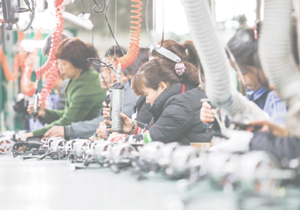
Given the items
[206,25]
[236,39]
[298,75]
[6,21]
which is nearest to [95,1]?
[6,21]

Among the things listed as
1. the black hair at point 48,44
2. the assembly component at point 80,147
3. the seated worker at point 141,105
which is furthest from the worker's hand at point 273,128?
the black hair at point 48,44

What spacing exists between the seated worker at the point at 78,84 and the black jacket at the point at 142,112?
68 cm

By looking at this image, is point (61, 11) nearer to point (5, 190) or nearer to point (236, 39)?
point (236, 39)

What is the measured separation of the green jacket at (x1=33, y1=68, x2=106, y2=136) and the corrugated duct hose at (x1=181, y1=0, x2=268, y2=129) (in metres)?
1.97

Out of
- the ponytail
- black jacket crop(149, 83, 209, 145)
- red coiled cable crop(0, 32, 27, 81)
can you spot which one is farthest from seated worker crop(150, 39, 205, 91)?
red coiled cable crop(0, 32, 27, 81)

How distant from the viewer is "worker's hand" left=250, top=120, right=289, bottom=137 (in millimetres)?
725

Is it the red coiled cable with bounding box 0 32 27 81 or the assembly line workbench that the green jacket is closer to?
the red coiled cable with bounding box 0 32 27 81

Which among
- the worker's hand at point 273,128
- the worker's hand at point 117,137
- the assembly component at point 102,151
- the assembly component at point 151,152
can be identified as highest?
the worker's hand at point 273,128

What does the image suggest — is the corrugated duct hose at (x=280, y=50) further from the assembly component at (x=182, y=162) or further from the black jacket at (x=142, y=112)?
the black jacket at (x=142, y=112)

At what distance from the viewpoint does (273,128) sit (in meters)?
0.75

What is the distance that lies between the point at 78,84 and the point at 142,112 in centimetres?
88

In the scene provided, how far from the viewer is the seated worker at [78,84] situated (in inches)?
107

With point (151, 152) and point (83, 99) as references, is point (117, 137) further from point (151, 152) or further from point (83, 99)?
point (83, 99)

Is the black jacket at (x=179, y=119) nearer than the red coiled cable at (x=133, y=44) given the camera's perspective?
Yes
